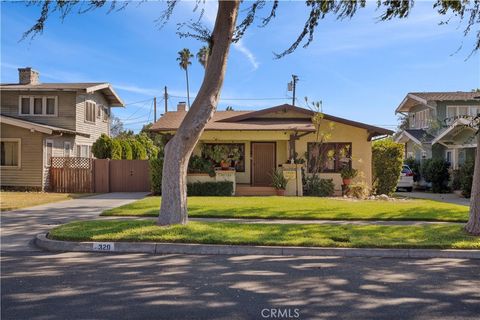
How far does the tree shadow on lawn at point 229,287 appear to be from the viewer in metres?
4.89

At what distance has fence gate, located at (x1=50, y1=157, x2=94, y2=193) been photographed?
73.5 feet

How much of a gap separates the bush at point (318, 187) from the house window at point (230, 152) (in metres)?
3.40

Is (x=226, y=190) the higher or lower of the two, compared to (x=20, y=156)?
lower

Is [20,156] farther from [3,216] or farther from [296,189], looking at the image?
[296,189]

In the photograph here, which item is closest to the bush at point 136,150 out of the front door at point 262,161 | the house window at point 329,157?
the front door at point 262,161

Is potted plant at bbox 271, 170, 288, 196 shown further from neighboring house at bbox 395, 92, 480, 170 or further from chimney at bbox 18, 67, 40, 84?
chimney at bbox 18, 67, 40, 84

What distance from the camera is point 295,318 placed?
473 cm

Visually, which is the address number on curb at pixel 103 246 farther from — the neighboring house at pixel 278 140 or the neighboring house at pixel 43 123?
the neighboring house at pixel 43 123

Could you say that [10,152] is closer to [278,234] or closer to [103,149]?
[103,149]

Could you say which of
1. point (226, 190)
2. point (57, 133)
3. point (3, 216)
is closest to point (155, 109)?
point (57, 133)

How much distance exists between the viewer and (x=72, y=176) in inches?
885

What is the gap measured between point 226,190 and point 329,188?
14.9 feet

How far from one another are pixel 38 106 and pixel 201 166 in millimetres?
11650

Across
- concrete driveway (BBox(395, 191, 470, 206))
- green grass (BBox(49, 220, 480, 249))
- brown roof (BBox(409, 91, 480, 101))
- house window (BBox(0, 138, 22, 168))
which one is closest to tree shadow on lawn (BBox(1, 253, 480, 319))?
green grass (BBox(49, 220, 480, 249))
